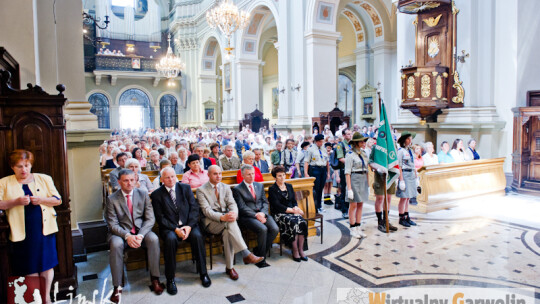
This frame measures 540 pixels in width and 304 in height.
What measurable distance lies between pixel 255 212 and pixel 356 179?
1.72 meters

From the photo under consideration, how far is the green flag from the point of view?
558cm

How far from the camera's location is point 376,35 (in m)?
17.5

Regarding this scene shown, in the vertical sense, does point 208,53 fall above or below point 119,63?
above

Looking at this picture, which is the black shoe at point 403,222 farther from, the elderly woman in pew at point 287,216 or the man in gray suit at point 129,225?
the man in gray suit at point 129,225

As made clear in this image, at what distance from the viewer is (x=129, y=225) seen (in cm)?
398

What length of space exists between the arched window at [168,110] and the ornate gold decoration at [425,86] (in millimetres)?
21725

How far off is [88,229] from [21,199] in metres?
2.05

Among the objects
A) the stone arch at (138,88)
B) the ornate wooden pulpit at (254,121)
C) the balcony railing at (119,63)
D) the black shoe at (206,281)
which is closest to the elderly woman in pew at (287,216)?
the black shoe at (206,281)

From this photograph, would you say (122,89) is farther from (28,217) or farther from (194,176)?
(28,217)

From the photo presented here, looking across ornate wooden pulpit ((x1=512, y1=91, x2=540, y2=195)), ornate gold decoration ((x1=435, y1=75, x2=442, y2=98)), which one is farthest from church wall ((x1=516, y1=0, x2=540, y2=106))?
ornate gold decoration ((x1=435, y1=75, x2=442, y2=98))

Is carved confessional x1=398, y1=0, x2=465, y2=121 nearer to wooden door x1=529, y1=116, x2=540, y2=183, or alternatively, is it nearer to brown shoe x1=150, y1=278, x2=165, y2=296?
wooden door x1=529, y1=116, x2=540, y2=183

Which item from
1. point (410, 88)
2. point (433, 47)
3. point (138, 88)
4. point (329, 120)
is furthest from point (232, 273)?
point (138, 88)

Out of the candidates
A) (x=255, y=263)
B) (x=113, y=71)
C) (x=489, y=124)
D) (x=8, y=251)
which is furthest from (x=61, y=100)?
(x=113, y=71)

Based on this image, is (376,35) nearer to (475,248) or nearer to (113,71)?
(475,248)
